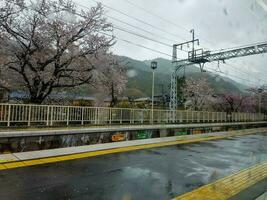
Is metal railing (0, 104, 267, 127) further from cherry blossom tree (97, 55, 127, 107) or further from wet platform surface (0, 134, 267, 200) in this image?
wet platform surface (0, 134, 267, 200)

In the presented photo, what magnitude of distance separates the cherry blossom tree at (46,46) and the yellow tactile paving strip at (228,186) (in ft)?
41.7

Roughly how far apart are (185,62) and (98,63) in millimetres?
15386

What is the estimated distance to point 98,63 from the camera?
62.5 ft

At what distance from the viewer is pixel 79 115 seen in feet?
48.2

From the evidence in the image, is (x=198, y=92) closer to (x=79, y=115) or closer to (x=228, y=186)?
(x=79, y=115)

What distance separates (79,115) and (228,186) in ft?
32.7

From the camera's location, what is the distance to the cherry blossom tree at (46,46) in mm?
16625

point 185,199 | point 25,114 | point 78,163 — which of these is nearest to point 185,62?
point 25,114

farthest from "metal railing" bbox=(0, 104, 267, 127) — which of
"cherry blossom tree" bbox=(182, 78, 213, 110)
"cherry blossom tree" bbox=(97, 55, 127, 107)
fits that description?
"cherry blossom tree" bbox=(182, 78, 213, 110)

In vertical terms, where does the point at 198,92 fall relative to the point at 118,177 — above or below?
above

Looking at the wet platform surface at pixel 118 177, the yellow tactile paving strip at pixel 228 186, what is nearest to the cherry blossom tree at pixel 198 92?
the wet platform surface at pixel 118 177

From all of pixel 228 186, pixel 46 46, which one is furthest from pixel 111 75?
pixel 228 186

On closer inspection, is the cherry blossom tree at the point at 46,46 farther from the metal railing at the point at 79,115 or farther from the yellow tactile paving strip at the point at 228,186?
the yellow tactile paving strip at the point at 228,186

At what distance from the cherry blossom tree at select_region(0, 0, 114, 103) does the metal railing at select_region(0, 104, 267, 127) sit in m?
3.59
